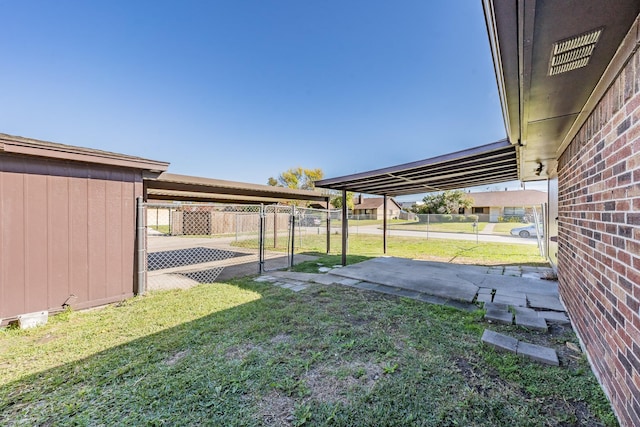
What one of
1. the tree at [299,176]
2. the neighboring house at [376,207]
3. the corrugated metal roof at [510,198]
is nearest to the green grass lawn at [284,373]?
the tree at [299,176]

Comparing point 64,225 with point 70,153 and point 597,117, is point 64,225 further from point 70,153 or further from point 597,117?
point 597,117

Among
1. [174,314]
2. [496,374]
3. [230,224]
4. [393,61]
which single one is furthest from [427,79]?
[230,224]

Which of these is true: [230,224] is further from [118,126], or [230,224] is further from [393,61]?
[393,61]

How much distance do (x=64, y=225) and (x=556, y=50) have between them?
5660 mm

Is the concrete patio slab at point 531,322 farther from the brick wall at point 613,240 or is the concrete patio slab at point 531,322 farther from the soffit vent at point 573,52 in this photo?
the soffit vent at point 573,52

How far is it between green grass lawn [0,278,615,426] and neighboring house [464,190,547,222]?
34847mm

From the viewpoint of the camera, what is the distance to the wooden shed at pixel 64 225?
324 centimetres

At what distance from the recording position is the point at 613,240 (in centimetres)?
167

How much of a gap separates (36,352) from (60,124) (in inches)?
508

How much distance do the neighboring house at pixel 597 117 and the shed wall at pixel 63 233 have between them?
5159mm

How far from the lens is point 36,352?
2.64 m

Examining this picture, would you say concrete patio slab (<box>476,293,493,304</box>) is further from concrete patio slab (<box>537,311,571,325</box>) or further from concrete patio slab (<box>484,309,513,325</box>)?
concrete patio slab (<box>537,311,571,325</box>)

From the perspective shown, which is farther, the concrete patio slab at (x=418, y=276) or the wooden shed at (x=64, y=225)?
the concrete patio slab at (x=418, y=276)

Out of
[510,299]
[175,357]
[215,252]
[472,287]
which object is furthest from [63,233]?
[510,299]
